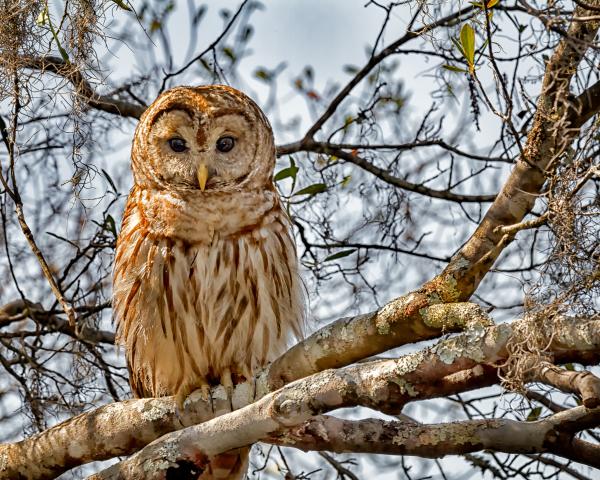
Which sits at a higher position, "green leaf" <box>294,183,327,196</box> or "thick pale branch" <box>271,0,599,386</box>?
"green leaf" <box>294,183,327,196</box>

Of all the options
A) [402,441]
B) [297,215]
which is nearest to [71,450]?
[402,441]

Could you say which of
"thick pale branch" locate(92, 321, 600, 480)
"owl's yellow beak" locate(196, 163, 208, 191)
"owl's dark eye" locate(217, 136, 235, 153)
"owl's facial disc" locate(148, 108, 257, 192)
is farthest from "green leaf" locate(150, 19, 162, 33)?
"thick pale branch" locate(92, 321, 600, 480)

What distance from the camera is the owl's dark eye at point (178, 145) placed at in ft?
14.2

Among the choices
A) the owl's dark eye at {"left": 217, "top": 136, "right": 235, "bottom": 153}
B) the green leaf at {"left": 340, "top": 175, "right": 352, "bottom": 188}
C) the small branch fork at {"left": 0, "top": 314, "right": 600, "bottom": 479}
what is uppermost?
the owl's dark eye at {"left": 217, "top": 136, "right": 235, "bottom": 153}

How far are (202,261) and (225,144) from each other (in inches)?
26.6

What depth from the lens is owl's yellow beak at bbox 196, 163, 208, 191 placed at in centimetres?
416

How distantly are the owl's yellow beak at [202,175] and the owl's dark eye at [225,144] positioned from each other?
7.1 inches

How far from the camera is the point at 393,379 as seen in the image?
2611 mm

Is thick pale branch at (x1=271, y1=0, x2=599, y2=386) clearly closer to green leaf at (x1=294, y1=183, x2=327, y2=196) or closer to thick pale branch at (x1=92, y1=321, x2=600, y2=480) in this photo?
thick pale branch at (x1=92, y1=321, x2=600, y2=480)

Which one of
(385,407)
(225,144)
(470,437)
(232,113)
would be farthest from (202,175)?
(470,437)

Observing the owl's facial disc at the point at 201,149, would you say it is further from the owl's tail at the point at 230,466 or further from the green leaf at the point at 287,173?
the owl's tail at the point at 230,466

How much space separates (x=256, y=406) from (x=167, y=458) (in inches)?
11.5

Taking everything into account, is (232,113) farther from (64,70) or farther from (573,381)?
(573,381)

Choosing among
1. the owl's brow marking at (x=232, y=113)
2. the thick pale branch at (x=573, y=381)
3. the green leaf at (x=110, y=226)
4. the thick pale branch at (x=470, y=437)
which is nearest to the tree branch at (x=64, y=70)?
the green leaf at (x=110, y=226)
